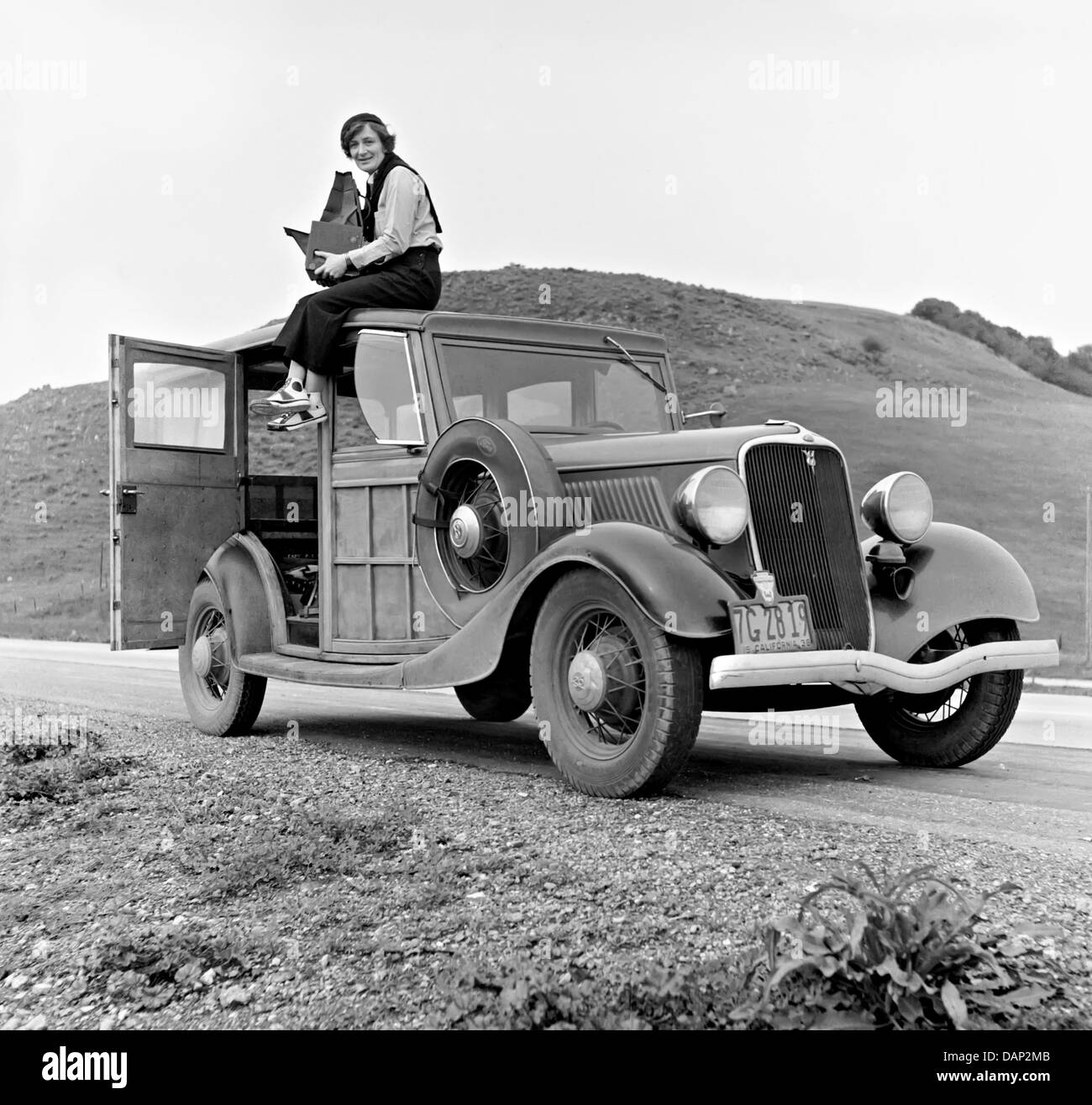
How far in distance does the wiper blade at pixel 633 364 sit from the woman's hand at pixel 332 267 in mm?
1552

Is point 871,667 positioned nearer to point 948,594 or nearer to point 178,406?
point 948,594

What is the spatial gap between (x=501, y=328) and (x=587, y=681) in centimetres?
248

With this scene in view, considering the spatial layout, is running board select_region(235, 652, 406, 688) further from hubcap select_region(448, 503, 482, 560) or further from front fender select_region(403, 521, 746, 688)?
hubcap select_region(448, 503, 482, 560)

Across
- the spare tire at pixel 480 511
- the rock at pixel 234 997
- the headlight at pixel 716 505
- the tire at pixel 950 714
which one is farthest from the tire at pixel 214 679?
the rock at pixel 234 997

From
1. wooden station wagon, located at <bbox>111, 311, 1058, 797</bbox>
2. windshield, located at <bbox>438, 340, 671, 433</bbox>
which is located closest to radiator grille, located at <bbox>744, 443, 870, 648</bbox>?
wooden station wagon, located at <bbox>111, 311, 1058, 797</bbox>

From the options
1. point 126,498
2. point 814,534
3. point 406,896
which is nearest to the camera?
point 406,896

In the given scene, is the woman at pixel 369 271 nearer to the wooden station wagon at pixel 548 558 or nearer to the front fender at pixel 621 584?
the wooden station wagon at pixel 548 558

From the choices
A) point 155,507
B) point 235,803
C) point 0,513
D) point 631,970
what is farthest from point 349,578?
point 0,513

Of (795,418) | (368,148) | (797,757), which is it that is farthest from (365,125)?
(795,418)

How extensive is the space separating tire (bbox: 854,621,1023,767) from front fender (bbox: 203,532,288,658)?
3.45 metres

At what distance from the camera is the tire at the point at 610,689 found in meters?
5.01

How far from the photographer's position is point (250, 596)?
300 inches

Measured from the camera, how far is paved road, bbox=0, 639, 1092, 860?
5023 millimetres
